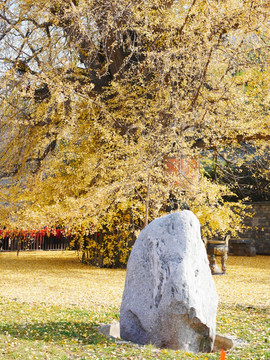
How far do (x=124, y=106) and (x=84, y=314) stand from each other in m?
6.30

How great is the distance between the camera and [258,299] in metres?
7.80

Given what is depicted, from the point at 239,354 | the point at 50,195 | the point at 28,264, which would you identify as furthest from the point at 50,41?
the point at 239,354

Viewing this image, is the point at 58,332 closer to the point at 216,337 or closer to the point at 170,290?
the point at 170,290

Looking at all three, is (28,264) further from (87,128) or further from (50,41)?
(50,41)

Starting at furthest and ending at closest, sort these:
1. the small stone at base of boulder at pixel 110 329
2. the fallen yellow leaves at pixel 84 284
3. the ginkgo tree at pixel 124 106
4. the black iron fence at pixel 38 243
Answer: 1. the black iron fence at pixel 38 243
2. the ginkgo tree at pixel 124 106
3. the fallen yellow leaves at pixel 84 284
4. the small stone at base of boulder at pixel 110 329

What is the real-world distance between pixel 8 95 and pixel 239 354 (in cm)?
813

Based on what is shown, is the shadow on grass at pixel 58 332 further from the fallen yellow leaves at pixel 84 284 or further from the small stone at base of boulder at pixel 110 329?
the fallen yellow leaves at pixel 84 284

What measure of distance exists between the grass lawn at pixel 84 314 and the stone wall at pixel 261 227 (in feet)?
23.1

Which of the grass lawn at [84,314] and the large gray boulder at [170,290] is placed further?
the large gray boulder at [170,290]

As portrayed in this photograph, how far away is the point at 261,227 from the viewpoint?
18422 mm

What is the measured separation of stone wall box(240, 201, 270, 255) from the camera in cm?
1836

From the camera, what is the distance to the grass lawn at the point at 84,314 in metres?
4.01

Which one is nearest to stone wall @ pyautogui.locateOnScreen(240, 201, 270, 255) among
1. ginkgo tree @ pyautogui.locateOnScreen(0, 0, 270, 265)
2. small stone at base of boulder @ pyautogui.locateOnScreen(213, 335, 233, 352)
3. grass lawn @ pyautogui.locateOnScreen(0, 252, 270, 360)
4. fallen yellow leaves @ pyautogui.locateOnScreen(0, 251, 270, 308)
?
fallen yellow leaves @ pyautogui.locateOnScreen(0, 251, 270, 308)

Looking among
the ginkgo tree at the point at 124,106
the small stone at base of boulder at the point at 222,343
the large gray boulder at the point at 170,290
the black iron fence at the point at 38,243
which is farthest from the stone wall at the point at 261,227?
the large gray boulder at the point at 170,290
